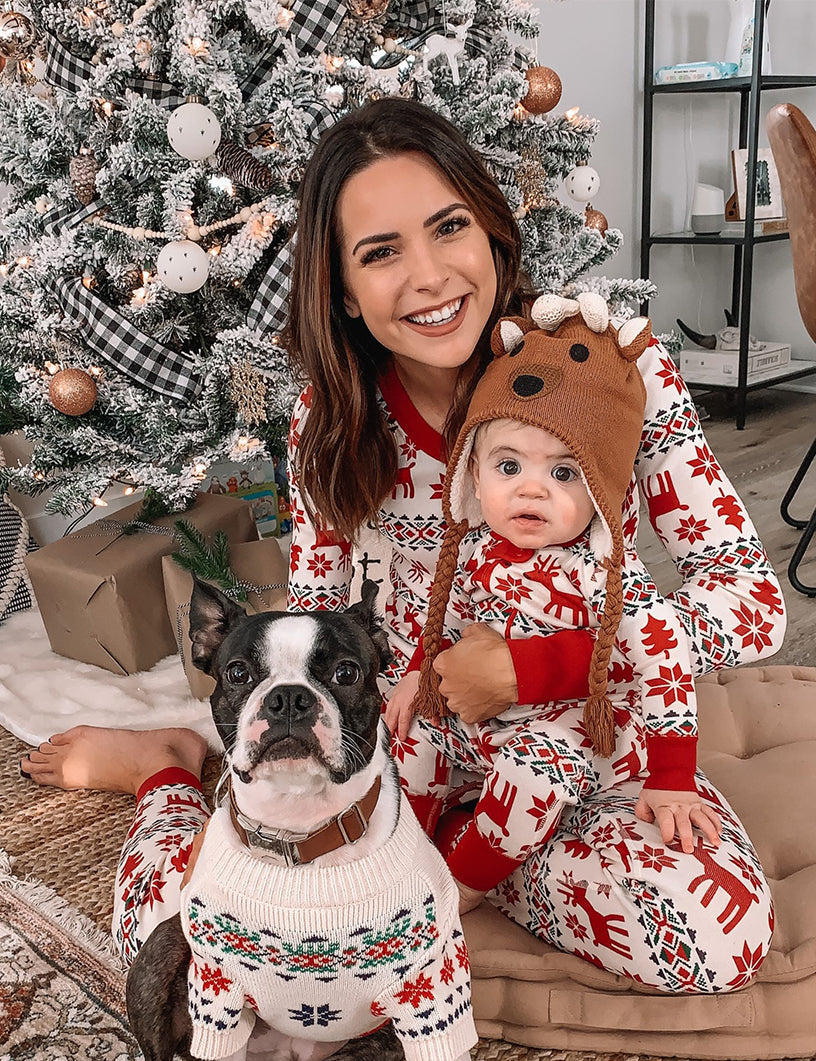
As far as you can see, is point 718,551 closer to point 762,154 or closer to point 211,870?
point 211,870

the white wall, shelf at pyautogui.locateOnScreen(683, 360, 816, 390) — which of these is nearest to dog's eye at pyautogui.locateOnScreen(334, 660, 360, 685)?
the white wall

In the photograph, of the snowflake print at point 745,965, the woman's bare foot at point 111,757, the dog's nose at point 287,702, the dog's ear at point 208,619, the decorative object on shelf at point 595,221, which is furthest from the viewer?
the decorative object on shelf at point 595,221

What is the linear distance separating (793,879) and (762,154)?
338 cm

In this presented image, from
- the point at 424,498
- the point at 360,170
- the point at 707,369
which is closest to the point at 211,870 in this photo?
the point at 424,498

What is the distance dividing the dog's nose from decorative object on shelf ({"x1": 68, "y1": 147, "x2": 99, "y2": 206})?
1421mm

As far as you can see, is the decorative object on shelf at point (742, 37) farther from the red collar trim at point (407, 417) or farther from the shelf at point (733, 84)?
the red collar trim at point (407, 417)

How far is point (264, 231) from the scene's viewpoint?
1.87 m

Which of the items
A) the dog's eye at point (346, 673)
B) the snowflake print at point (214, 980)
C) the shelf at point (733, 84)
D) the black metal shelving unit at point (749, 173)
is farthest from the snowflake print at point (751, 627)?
the shelf at point (733, 84)

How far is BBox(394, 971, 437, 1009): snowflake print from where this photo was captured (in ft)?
2.89

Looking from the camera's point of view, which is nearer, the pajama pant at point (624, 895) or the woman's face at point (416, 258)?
the pajama pant at point (624, 895)

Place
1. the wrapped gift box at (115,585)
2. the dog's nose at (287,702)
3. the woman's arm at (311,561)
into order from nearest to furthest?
the dog's nose at (287,702) → the woman's arm at (311,561) → the wrapped gift box at (115,585)

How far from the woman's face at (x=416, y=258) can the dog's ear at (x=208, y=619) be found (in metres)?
0.48

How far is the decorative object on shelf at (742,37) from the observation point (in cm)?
349

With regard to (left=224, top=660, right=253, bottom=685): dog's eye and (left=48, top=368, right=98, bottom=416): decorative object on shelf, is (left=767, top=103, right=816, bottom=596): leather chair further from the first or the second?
(left=224, top=660, right=253, bottom=685): dog's eye
